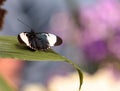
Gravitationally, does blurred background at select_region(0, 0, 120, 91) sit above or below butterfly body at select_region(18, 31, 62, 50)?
below

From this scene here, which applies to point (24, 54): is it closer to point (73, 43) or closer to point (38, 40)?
point (38, 40)

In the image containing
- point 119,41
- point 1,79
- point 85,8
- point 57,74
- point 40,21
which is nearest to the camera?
point 1,79

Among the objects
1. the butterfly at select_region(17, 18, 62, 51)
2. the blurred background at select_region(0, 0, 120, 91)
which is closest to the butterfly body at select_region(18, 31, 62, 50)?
the butterfly at select_region(17, 18, 62, 51)

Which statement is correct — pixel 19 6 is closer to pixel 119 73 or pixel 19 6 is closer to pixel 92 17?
pixel 92 17

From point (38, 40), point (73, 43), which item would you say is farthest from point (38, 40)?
point (73, 43)

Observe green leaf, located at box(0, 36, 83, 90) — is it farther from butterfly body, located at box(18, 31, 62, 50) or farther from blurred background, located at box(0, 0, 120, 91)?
blurred background, located at box(0, 0, 120, 91)

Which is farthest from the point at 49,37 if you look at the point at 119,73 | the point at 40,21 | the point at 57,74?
the point at 40,21
